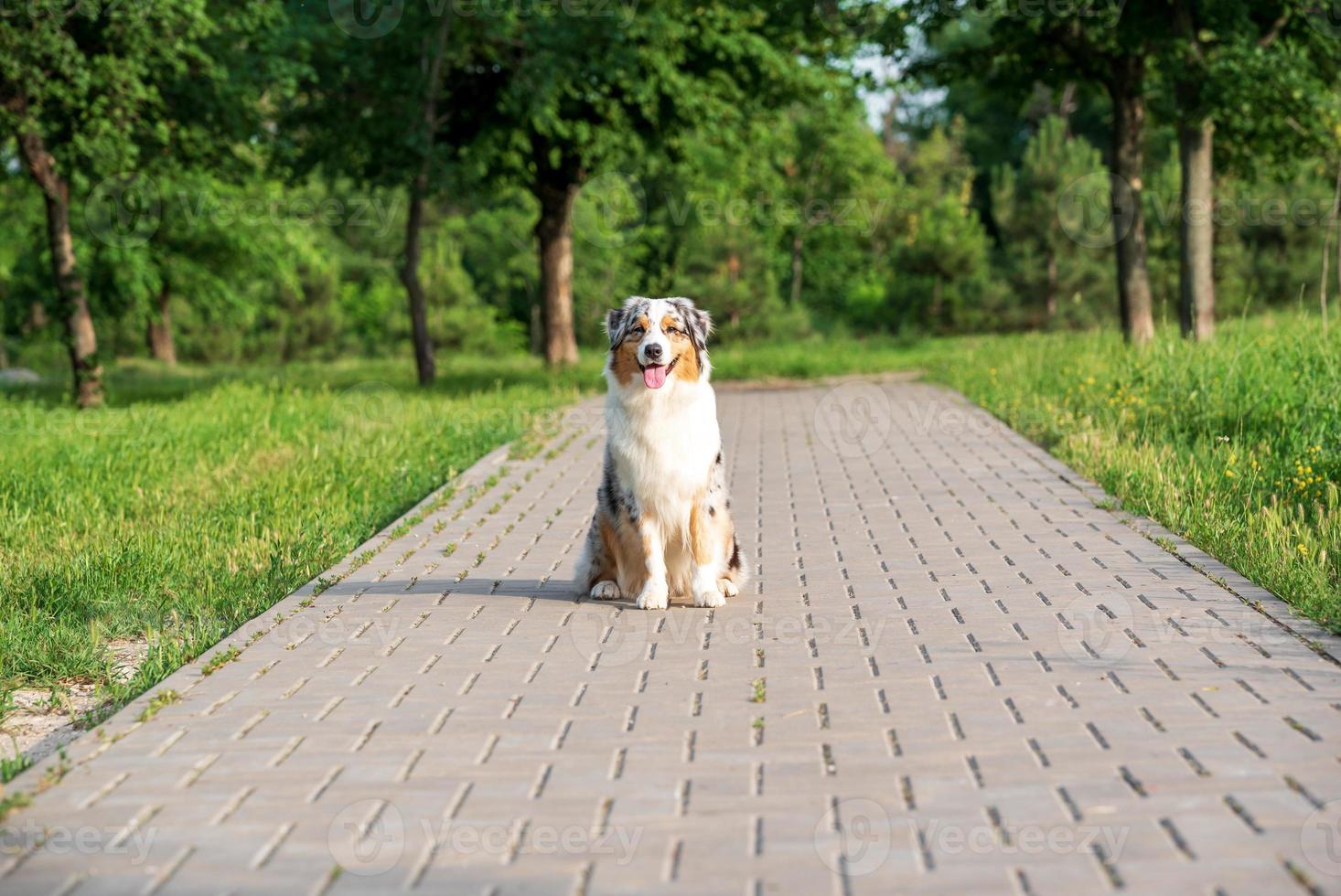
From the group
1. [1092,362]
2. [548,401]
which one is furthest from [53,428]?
[1092,362]

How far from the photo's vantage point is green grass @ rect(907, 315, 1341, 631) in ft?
26.2

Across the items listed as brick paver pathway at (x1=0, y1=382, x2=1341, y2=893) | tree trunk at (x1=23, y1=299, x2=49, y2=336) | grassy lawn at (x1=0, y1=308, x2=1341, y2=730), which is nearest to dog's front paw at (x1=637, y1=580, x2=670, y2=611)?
brick paver pathway at (x1=0, y1=382, x2=1341, y2=893)

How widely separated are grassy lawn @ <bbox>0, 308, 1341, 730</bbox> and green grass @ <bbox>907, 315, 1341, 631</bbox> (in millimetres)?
27

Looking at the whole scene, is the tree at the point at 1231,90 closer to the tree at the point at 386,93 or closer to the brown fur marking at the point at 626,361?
the tree at the point at 386,93

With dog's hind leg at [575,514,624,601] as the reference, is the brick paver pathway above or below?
below

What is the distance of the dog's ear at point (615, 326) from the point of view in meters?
7.33

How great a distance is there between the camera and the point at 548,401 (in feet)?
66.3

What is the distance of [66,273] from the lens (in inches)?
771

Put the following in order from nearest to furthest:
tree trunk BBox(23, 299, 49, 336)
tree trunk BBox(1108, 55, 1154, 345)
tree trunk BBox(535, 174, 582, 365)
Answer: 1. tree trunk BBox(1108, 55, 1154, 345)
2. tree trunk BBox(535, 174, 582, 365)
3. tree trunk BBox(23, 299, 49, 336)

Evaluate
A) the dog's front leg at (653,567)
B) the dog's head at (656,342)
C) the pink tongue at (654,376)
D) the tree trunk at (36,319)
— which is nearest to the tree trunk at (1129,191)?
the dog's head at (656,342)

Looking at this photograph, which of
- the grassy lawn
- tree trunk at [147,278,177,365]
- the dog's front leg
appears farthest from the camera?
tree trunk at [147,278,177,365]

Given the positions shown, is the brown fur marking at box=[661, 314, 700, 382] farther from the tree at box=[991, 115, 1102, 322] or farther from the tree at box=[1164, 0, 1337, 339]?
the tree at box=[991, 115, 1102, 322]

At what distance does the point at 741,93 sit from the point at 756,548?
1731 centimetres

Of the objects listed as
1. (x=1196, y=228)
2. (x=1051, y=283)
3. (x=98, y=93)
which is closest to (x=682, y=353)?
(x=98, y=93)
